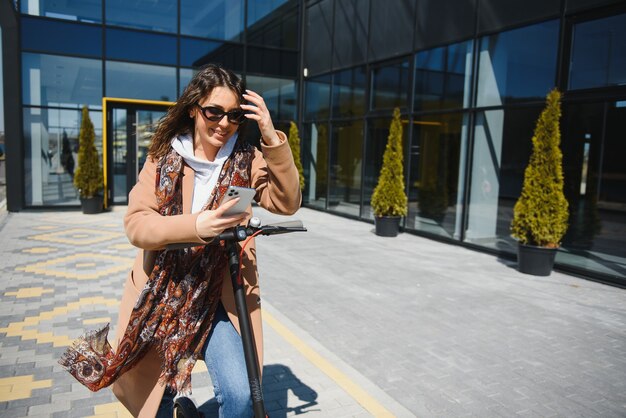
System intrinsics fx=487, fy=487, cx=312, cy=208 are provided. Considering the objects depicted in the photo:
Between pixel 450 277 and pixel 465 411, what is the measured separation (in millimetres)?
3924

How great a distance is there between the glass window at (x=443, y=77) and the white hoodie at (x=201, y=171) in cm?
865

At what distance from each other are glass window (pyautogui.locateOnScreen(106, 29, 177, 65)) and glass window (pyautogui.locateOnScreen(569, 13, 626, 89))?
1098 cm

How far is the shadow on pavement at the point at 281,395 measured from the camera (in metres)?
3.26

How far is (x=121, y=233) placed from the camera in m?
10.2

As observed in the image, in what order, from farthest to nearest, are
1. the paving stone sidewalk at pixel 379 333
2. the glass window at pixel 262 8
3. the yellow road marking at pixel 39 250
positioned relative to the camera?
the glass window at pixel 262 8
the yellow road marking at pixel 39 250
the paving stone sidewalk at pixel 379 333

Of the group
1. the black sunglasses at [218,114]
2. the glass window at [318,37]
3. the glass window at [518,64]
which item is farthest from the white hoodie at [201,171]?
the glass window at [318,37]

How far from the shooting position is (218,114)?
197 centimetres

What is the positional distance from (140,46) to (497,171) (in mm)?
10624

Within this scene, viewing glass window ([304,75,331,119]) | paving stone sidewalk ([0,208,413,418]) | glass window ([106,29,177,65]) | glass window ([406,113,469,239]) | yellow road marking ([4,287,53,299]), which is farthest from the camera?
glass window ([304,75,331,119])

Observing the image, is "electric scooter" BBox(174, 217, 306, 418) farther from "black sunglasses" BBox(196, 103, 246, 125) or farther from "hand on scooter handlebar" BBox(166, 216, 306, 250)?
"black sunglasses" BBox(196, 103, 246, 125)

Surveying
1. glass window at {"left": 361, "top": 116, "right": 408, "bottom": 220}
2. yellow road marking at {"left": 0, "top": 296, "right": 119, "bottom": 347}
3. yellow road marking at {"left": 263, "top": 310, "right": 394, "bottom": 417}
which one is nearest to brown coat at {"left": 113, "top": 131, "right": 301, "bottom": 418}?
yellow road marking at {"left": 263, "top": 310, "right": 394, "bottom": 417}

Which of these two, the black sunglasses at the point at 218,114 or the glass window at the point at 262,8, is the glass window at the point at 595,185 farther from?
the glass window at the point at 262,8

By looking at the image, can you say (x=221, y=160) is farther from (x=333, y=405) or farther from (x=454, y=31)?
(x=454, y=31)

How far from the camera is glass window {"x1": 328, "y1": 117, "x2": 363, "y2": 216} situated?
1366 cm
